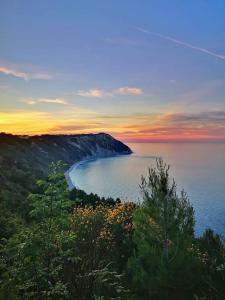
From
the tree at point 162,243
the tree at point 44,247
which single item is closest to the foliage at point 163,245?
the tree at point 162,243

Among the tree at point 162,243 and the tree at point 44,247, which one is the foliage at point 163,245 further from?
the tree at point 44,247

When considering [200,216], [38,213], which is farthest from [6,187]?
[38,213]

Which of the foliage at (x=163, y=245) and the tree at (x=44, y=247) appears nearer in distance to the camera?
the tree at (x=44, y=247)

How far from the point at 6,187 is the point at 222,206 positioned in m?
56.1

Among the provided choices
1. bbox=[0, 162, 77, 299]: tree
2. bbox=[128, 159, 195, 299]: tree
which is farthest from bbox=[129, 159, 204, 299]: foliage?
bbox=[0, 162, 77, 299]: tree

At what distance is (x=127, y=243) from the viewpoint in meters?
33.7

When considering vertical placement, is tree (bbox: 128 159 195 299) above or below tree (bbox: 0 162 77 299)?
below

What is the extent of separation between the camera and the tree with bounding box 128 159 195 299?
81.8 ft

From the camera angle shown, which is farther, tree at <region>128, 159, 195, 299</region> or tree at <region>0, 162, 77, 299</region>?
tree at <region>128, 159, 195, 299</region>

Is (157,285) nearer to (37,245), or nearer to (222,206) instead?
(37,245)

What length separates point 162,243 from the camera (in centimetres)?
2609

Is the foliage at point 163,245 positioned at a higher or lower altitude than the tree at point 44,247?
lower

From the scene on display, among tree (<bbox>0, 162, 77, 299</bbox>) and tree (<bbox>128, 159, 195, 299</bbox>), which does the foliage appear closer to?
tree (<bbox>128, 159, 195, 299</bbox>)

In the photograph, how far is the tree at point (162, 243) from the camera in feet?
81.8
